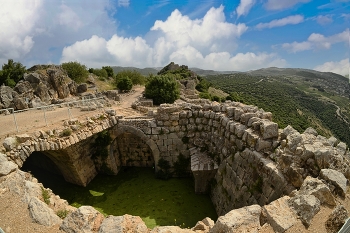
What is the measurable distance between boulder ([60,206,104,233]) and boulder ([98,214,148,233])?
177mm

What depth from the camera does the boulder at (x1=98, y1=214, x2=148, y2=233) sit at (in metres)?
4.30

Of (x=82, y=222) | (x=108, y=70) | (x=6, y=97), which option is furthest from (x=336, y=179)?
(x=108, y=70)

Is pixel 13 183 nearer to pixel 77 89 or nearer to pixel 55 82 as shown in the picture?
pixel 55 82

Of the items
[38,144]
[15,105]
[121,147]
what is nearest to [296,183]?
[38,144]

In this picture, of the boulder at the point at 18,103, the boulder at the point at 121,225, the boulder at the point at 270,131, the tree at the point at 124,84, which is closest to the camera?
the boulder at the point at 121,225

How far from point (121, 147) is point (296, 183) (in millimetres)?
9609

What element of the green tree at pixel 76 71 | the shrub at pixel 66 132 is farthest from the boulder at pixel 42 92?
the shrub at pixel 66 132

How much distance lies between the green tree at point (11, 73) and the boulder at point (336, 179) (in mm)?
28885

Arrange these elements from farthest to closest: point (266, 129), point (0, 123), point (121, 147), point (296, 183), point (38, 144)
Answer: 1. point (121, 147)
2. point (0, 123)
3. point (38, 144)
4. point (266, 129)
5. point (296, 183)

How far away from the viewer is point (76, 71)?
33031 millimetres

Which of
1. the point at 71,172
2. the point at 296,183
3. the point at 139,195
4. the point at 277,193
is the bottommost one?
the point at 139,195

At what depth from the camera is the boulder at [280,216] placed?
12.9 ft

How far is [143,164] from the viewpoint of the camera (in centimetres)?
1298

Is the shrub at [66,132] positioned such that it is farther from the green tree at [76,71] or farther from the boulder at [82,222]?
the green tree at [76,71]
